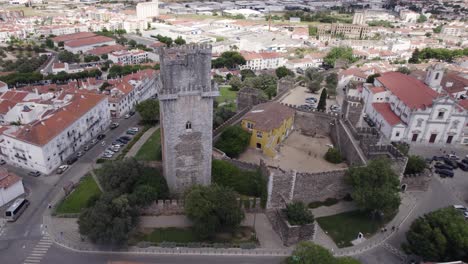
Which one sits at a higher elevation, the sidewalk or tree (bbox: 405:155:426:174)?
tree (bbox: 405:155:426:174)

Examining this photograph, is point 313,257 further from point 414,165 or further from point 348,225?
point 414,165

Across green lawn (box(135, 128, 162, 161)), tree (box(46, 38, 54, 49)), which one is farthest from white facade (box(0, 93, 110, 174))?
tree (box(46, 38, 54, 49))

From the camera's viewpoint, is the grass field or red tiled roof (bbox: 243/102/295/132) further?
red tiled roof (bbox: 243/102/295/132)

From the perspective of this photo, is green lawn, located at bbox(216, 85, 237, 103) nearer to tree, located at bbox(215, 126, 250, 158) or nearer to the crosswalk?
tree, located at bbox(215, 126, 250, 158)

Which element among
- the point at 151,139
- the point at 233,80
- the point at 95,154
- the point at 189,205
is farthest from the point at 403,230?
the point at 233,80

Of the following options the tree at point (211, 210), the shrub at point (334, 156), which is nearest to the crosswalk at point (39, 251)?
the tree at point (211, 210)

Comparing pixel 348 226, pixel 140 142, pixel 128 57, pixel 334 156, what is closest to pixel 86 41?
pixel 128 57
